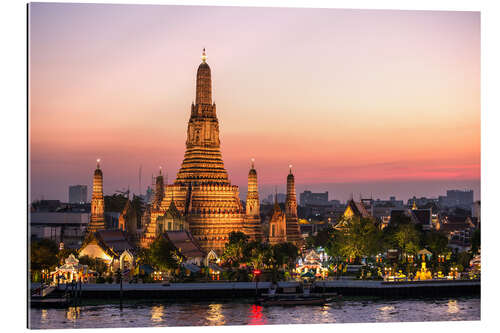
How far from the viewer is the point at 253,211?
156 ft

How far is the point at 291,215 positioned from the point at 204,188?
8.33 metres

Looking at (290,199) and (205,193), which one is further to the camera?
(290,199)

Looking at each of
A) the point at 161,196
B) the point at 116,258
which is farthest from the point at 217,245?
the point at 161,196

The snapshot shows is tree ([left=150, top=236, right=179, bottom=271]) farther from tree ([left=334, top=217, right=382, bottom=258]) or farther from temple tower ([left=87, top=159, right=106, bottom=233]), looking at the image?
temple tower ([left=87, top=159, right=106, bottom=233])

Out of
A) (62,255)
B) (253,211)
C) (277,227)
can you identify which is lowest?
(62,255)

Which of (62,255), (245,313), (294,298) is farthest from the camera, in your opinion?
(62,255)

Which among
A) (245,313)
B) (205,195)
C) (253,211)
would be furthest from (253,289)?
(253,211)

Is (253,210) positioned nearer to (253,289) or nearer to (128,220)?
(128,220)

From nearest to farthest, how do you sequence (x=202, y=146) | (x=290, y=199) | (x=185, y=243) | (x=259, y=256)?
(x=259, y=256) → (x=185, y=243) → (x=202, y=146) → (x=290, y=199)

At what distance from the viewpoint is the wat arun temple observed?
45400 millimetres

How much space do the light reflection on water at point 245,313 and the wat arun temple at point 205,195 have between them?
41.3 feet

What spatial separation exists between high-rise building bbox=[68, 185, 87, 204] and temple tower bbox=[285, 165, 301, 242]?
1197 centimetres

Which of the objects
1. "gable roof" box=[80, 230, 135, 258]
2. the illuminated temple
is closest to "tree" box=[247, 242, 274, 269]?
the illuminated temple
